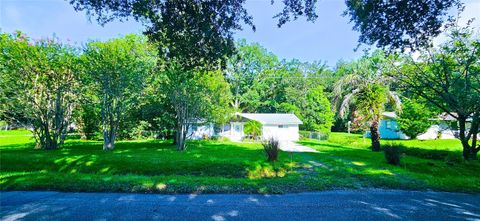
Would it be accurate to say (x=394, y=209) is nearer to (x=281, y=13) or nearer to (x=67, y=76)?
(x=281, y=13)

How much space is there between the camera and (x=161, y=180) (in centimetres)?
683

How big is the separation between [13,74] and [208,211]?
15823 millimetres

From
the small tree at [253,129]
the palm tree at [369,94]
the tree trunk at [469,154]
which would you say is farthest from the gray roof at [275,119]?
the tree trunk at [469,154]

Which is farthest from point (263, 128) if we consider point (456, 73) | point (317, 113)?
point (456, 73)

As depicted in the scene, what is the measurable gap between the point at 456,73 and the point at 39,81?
22852 millimetres

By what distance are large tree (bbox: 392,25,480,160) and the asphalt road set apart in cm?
644

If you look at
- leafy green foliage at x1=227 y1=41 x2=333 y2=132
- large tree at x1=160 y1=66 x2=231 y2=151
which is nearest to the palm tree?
large tree at x1=160 y1=66 x2=231 y2=151

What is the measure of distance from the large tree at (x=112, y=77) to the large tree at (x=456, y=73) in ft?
50.2

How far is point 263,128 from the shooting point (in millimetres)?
32000

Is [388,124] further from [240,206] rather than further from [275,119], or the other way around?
[240,206]

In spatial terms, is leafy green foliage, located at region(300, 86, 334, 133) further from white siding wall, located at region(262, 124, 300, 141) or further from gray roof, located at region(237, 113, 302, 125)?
white siding wall, located at region(262, 124, 300, 141)

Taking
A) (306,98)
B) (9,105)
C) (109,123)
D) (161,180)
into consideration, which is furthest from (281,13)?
(306,98)

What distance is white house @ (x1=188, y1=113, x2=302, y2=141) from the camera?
99.3 ft

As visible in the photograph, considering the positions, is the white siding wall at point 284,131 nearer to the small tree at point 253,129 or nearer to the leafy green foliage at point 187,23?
the small tree at point 253,129
